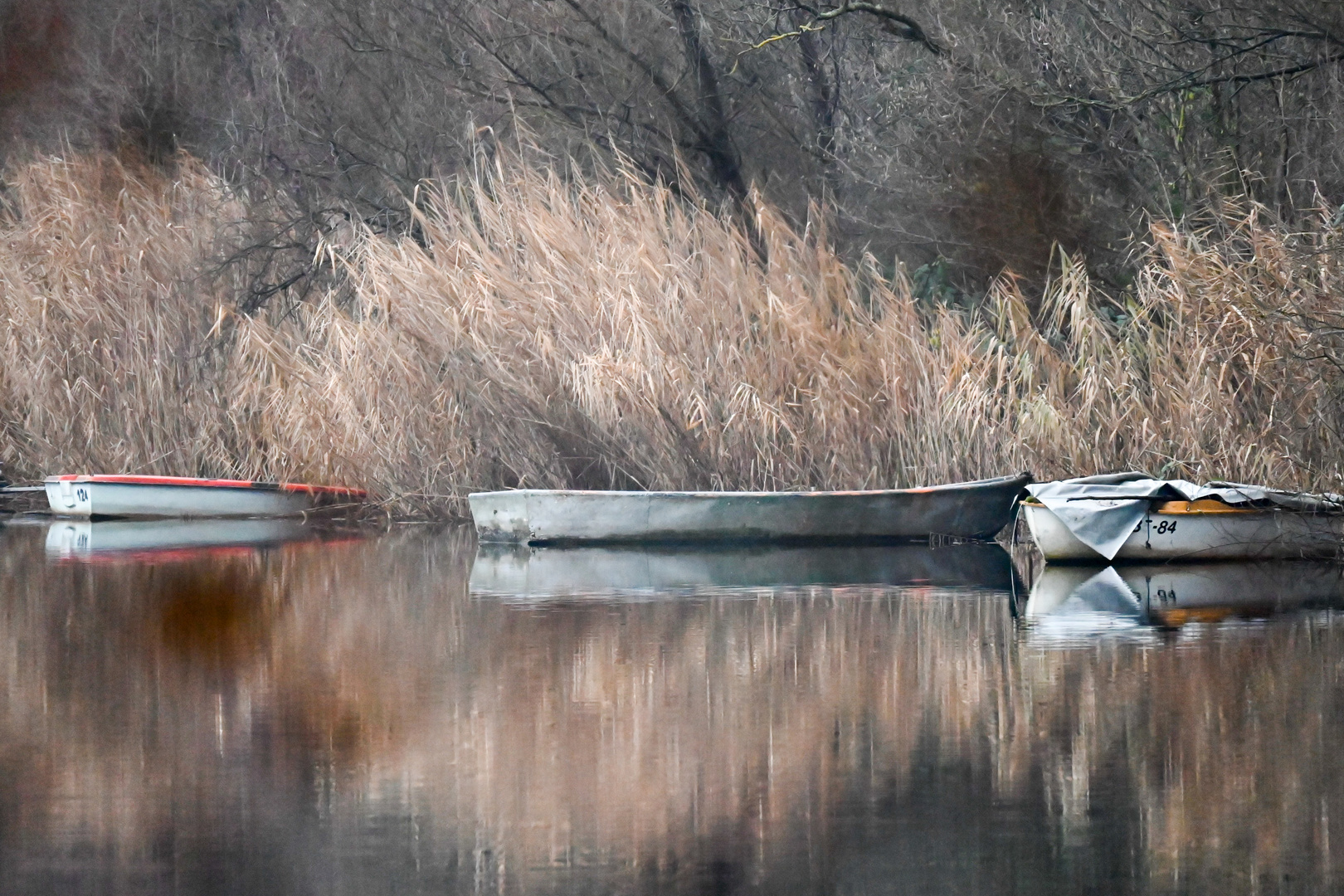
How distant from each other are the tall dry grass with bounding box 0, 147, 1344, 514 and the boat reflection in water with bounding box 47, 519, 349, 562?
0.84 meters

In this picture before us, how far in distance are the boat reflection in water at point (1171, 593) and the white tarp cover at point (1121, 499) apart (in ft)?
0.83

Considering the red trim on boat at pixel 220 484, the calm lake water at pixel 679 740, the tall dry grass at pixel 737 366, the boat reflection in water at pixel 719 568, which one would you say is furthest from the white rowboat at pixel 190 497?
the calm lake water at pixel 679 740

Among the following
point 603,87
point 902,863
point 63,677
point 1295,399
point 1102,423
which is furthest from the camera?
point 603,87

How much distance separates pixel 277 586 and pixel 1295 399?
259 inches

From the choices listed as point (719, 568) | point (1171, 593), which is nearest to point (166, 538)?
point (719, 568)

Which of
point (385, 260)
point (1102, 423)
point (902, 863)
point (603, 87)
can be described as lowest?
point (902, 863)

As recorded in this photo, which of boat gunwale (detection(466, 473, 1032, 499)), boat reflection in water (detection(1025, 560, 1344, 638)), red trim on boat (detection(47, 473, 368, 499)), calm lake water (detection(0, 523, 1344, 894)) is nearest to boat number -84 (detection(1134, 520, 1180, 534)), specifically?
boat reflection in water (detection(1025, 560, 1344, 638))

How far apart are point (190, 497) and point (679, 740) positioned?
45.4ft

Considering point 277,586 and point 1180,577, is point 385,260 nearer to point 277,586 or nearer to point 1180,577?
point 277,586

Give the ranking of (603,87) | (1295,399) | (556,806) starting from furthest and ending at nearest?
(603,87) → (1295,399) → (556,806)

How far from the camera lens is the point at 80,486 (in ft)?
65.3

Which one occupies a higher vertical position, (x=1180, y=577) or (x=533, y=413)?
(x=533, y=413)

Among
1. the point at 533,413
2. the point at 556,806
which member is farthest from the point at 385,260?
the point at 556,806

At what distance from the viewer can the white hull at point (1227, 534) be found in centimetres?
1280
